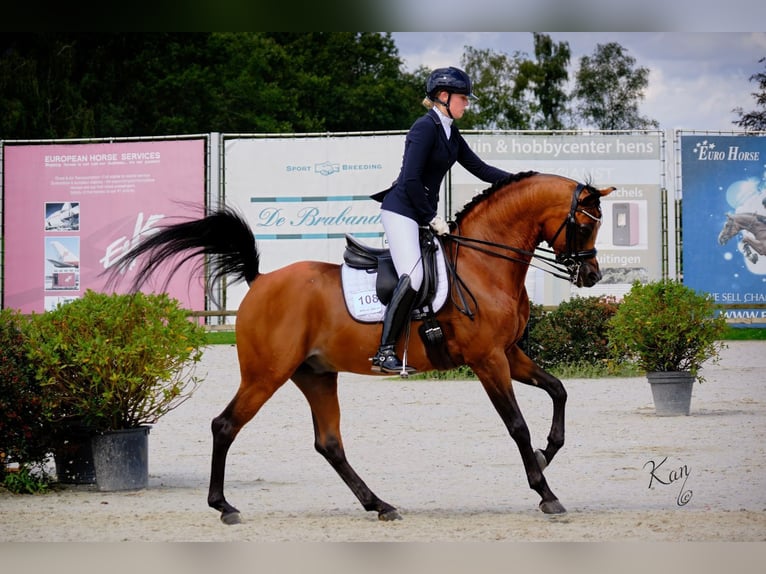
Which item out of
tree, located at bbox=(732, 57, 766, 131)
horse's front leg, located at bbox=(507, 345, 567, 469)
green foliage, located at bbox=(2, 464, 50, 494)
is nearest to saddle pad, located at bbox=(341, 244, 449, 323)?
horse's front leg, located at bbox=(507, 345, 567, 469)

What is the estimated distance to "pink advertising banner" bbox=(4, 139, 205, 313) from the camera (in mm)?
25438

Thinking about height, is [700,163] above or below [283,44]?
below

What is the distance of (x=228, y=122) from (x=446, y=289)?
29192 mm

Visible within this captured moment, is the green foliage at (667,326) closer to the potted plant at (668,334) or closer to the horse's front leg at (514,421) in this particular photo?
the potted plant at (668,334)

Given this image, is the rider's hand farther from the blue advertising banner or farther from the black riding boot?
the blue advertising banner

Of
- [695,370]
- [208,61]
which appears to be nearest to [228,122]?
[208,61]

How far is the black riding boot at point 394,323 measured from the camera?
7.15 metres

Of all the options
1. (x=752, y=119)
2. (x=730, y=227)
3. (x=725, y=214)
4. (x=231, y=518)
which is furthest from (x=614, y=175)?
(x=231, y=518)

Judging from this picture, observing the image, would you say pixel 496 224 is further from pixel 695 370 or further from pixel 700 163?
pixel 700 163

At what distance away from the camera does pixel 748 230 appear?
24281 mm

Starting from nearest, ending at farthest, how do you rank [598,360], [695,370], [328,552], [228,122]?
[328,552] < [695,370] < [598,360] < [228,122]

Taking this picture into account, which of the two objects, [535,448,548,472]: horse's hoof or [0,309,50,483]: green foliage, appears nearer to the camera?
[535,448,548,472]: horse's hoof

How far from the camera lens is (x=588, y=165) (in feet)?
80.1

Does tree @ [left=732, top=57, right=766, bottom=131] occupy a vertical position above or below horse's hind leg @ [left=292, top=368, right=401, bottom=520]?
above
